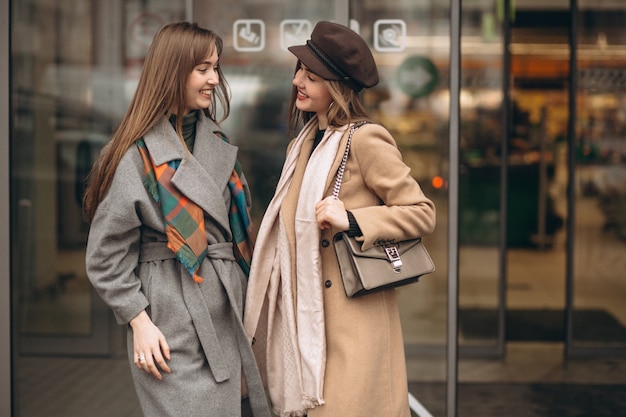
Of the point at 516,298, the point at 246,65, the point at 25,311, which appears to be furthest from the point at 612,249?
the point at 25,311

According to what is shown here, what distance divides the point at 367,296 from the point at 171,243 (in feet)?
2.06

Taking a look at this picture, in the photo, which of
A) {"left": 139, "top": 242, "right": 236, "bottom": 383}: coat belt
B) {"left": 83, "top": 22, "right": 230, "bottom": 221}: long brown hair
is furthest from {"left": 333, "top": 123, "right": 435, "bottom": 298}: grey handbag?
{"left": 83, "top": 22, "right": 230, "bottom": 221}: long brown hair

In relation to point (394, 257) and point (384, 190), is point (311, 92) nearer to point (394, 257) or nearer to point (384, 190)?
point (384, 190)

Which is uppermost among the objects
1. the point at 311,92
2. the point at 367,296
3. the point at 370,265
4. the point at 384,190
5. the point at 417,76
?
the point at 417,76

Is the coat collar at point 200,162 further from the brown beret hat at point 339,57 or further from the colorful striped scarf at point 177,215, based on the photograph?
the brown beret hat at point 339,57

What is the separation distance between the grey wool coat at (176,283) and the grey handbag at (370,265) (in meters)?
0.35

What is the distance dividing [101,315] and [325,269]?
3.06 m

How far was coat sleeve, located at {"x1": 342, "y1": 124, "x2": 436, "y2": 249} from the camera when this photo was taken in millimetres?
2654

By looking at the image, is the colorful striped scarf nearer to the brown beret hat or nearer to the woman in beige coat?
the woman in beige coat

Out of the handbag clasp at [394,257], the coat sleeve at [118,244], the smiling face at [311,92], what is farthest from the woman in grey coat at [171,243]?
the handbag clasp at [394,257]

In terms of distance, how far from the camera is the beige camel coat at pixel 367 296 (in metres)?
2.68

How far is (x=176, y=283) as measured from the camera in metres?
2.68

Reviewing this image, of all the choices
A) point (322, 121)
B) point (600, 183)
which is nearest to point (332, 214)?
point (322, 121)

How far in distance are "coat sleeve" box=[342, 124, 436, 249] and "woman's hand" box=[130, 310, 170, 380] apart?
0.67 meters
